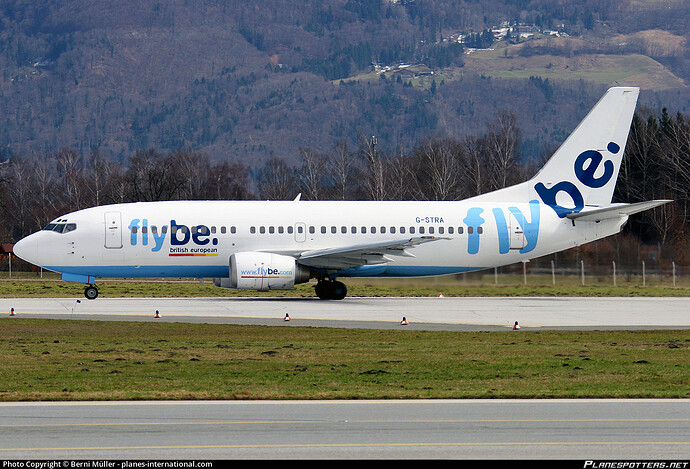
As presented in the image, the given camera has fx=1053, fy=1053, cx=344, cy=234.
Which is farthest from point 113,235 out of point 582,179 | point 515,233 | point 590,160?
point 590,160

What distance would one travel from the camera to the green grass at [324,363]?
60.1 ft

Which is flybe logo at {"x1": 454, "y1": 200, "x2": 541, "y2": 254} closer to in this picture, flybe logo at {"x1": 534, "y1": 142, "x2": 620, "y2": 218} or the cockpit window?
flybe logo at {"x1": 534, "y1": 142, "x2": 620, "y2": 218}

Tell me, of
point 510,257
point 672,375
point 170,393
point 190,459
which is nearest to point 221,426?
point 190,459

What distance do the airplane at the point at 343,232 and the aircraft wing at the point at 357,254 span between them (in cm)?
5

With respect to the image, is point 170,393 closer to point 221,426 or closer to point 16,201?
point 221,426

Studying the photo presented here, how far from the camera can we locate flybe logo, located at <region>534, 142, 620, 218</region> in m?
44.3

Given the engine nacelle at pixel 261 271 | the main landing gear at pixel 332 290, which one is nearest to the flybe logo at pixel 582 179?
the main landing gear at pixel 332 290

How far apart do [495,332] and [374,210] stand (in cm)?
1495

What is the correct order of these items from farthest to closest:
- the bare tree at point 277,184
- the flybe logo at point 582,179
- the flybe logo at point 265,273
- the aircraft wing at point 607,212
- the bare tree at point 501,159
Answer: the bare tree at point 277,184 → the bare tree at point 501,159 → the flybe logo at point 582,179 → the aircraft wing at point 607,212 → the flybe logo at point 265,273

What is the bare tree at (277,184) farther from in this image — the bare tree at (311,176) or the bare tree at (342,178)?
the bare tree at (342,178)

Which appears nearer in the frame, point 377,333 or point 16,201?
point 377,333

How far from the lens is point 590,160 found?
44344 millimetres

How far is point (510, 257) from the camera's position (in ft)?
144

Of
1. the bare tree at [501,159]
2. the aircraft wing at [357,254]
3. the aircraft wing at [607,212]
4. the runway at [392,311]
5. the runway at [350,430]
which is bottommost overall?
the runway at [350,430]
